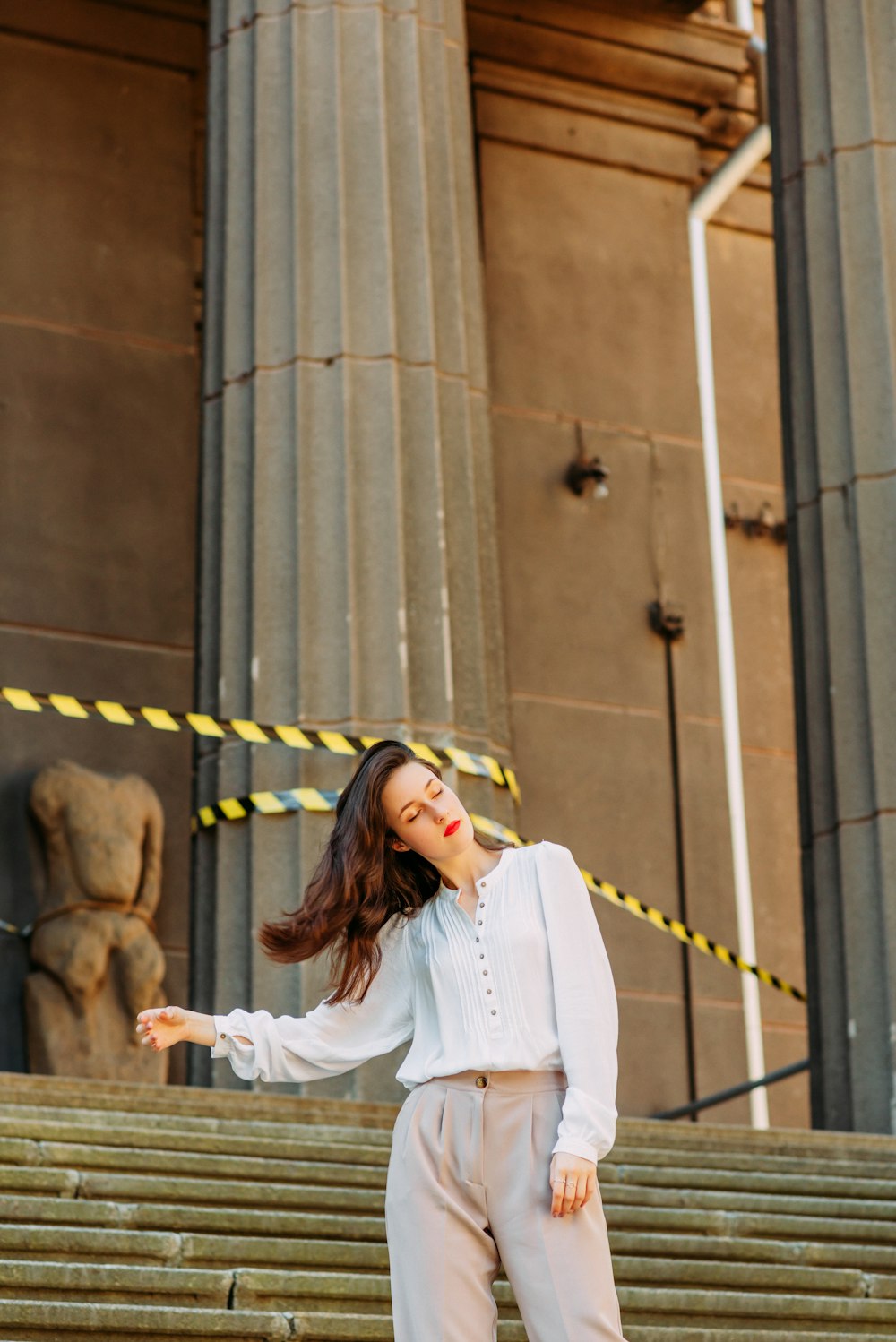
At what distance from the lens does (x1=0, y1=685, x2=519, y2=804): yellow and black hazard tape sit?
9625 millimetres

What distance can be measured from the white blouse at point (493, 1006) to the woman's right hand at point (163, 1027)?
9cm

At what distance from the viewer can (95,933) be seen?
488 inches

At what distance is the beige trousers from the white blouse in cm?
6

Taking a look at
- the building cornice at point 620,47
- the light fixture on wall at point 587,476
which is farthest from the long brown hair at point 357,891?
the building cornice at point 620,47

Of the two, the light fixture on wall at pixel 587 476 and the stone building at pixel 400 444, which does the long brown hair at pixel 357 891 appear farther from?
the light fixture on wall at pixel 587 476

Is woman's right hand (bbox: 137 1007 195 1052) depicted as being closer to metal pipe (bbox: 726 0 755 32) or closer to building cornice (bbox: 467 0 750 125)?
building cornice (bbox: 467 0 750 125)

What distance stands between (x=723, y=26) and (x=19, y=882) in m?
8.90

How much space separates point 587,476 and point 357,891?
1202 centimetres

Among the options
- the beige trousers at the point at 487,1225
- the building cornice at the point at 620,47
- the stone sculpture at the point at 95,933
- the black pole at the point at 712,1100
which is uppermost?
the building cornice at the point at 620,47

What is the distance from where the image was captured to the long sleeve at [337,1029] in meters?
4.36

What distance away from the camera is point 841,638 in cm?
1063

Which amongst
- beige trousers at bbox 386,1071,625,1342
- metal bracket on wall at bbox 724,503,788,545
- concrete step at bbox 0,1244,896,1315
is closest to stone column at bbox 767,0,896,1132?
concrete step at bbox 0,1244,896,1315

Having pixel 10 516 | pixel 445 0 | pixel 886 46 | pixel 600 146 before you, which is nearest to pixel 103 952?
pixel 10 516

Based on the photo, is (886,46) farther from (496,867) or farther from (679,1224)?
(496,867)
